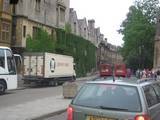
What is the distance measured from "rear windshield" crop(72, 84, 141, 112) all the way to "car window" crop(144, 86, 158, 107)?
1.12 ft

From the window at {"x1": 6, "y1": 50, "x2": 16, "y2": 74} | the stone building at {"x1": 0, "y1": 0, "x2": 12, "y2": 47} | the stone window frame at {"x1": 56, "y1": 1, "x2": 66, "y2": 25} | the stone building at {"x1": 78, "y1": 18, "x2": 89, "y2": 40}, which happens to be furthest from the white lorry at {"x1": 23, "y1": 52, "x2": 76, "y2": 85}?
the stone building at {"x1": 78, "y1": 18, "x2": 89, "y2": 40}

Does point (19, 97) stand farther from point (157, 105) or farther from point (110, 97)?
point (110, 97)

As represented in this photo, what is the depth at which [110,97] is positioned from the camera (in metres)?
9.36

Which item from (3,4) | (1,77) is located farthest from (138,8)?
(1,77)

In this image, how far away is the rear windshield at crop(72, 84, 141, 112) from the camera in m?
9.15

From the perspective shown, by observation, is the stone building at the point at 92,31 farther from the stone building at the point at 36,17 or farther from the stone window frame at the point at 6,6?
the stone window frame at the point at 6,6

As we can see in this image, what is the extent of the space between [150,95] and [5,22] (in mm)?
40611

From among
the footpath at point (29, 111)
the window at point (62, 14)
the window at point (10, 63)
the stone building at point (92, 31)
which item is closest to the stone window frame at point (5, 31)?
the window at point (62, 14)

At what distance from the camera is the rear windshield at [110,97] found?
30.0 ft

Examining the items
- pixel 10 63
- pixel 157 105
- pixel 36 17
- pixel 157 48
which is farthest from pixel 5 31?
pixel 157 48

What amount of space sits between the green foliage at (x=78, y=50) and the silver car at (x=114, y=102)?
4764cm

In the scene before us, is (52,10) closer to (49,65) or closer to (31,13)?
(31,13)

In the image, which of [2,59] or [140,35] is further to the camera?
[140,35]

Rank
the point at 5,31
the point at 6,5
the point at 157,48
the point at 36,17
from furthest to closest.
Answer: the point at 157,48, the point at 36,17, the point at 5,31, the point at 6,5
